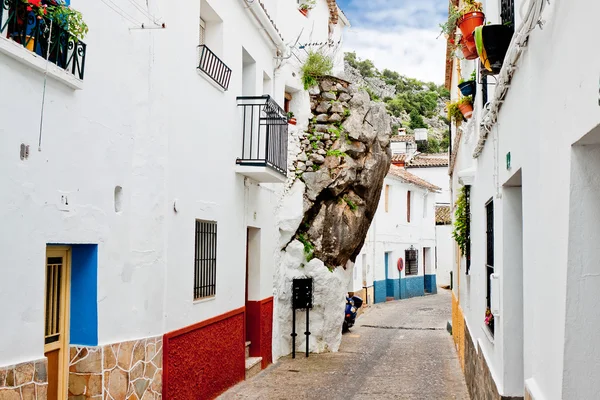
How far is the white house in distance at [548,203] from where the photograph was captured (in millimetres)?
3008

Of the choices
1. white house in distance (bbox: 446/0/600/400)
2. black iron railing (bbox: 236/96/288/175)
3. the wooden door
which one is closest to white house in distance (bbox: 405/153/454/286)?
black iron railing (bbox: 236/96/288/175)

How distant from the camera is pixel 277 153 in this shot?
11.9 metres

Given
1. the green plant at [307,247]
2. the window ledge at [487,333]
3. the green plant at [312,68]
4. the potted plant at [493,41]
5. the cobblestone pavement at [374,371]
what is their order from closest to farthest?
the potted plant at [493,41]
the window ledge at [487,333]
the cobblestone pavement at [374,371]
the green plant at [307,247]
the green plant at [312,68]

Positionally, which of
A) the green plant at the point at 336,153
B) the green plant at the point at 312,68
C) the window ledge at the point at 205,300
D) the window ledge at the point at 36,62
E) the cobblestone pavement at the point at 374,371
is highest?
the green plant at the point at 312,68

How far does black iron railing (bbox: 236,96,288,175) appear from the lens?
1079 cm

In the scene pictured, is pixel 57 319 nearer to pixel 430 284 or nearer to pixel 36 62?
pixel 36 62

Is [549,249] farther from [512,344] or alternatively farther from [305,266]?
[305,266]

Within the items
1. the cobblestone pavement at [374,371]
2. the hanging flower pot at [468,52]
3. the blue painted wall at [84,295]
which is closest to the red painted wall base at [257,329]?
the cobblestone pavement at [374,371]

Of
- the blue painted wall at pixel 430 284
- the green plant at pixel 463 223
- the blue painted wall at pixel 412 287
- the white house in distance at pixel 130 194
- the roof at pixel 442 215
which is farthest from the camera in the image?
the roof at pixel 442 215

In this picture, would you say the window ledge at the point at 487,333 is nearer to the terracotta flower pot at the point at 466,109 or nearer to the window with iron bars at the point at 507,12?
the window with iron bars at the point at 507,12

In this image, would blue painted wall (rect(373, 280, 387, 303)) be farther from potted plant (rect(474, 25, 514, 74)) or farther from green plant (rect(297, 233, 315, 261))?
potted plant (rect(474, 25, 514, 74))

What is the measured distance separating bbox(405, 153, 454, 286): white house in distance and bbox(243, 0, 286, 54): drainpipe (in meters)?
24.7

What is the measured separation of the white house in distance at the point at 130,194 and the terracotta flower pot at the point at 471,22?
140 inches

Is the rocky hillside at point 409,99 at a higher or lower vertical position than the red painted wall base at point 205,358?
higher
